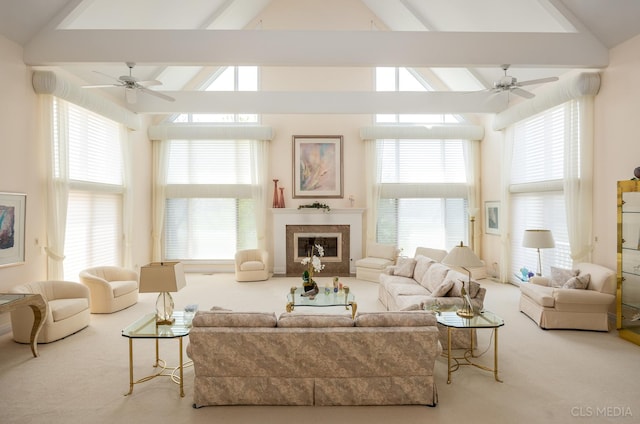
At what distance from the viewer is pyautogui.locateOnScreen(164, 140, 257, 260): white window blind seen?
10242 mm

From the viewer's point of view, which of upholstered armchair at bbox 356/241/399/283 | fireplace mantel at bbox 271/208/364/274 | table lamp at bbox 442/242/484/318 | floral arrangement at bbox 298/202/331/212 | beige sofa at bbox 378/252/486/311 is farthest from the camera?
fireplace mantel at bbox 271/208/364/274

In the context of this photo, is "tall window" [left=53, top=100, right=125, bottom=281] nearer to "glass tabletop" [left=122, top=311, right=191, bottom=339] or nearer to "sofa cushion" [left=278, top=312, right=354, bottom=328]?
"glass tabletop" [left=122, top=311, right=191, bottom=339]

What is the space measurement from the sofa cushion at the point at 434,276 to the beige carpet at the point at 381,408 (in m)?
1.04

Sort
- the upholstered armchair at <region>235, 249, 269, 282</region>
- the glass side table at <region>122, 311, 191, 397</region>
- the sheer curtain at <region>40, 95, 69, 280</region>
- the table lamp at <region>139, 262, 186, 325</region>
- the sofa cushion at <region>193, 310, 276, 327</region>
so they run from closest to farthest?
1. the sofa cushion at <region>193, 310, 276, 327</region>
2. the glass side table at <region>122, 311, 191, 397</region>
3. the table lamp at <region>139, 262, 186, 325</region>
4. the sheer curtain at <region>40, 95, 69, 280</region>
5. the upholstered armchair at <region>235, 249, 269, 282</region>

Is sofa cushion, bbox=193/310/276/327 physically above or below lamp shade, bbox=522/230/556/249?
below

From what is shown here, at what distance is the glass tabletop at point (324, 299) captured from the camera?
5.50 meters

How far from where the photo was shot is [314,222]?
32.9 feet

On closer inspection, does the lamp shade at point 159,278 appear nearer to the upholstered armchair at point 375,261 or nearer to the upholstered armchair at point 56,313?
the upholstered armchair at point 56,313

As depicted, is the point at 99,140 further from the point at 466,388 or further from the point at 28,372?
the point at 466,388

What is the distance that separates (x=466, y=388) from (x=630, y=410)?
149 cm

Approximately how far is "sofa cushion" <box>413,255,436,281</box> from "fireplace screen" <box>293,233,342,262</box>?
335 cm

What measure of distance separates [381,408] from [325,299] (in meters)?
2.48

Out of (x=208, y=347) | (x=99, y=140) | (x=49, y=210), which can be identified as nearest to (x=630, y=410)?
(x=208, y=347)

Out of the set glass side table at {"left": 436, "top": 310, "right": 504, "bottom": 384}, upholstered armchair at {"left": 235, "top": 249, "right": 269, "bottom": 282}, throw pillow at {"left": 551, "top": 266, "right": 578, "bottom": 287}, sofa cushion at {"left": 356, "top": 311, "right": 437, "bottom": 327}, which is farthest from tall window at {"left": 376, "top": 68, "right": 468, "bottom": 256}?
sofa cushion at {"left": 356, "top": 311, "right": 437, "bottom": 327}
